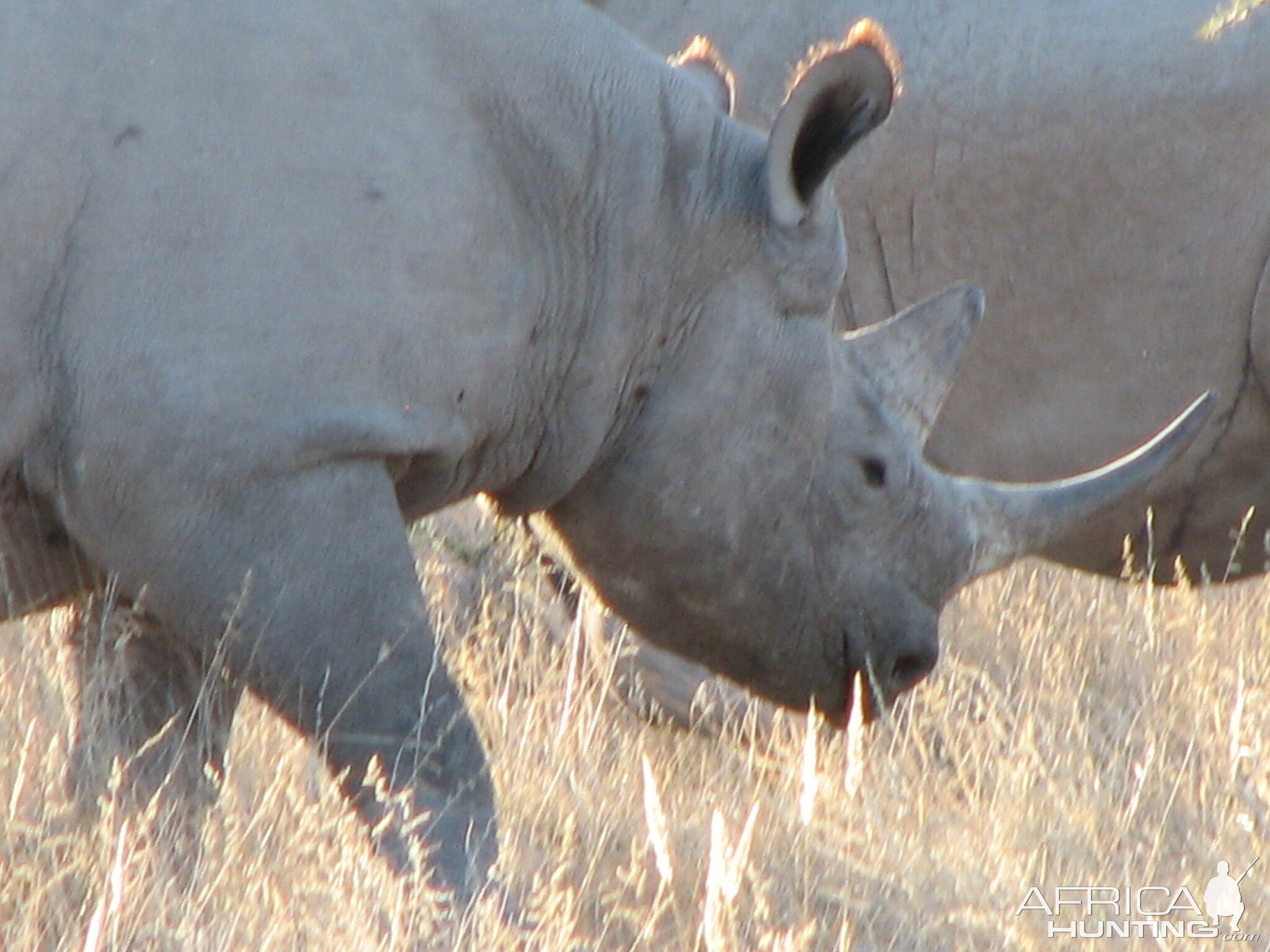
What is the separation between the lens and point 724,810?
5.28 meters

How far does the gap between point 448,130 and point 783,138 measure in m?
0.65

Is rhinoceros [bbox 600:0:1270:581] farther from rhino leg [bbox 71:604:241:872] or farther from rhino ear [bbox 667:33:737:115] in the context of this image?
rhino leg [bbox 71:604:241:872]

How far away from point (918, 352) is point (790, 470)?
0.52 m

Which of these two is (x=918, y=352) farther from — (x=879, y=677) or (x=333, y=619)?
(x=333, y=619)

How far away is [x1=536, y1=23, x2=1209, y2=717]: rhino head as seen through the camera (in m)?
A: 4.54

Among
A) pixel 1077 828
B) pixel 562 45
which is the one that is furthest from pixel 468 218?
pixel 1077 828

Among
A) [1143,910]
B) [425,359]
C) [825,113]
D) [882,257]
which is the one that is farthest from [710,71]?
[1143,910]

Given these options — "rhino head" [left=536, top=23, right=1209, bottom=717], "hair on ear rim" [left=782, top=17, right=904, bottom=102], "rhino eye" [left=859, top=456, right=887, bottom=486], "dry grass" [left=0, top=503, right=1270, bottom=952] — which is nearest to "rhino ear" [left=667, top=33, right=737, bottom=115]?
"rhino head" [left=536, top=23, right=1209, bottom=717]

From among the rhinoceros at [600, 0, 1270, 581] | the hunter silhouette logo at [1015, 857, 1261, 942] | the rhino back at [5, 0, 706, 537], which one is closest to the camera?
the rhino back at [5, 0, 706, 537]

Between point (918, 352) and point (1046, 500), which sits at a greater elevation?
point (918, 352)

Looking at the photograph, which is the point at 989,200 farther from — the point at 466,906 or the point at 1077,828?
the point at 466,906

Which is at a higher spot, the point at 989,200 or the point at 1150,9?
the point at 1150,9

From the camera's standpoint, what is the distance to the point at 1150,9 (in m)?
5.84

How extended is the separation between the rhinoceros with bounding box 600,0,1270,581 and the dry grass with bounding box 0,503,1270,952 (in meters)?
0.50
